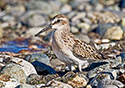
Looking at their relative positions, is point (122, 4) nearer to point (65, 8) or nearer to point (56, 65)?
point (65, 8)

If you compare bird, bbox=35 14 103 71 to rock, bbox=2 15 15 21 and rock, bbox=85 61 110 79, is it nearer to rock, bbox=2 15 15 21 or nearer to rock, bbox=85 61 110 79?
rock, bbox=85 61 110 79

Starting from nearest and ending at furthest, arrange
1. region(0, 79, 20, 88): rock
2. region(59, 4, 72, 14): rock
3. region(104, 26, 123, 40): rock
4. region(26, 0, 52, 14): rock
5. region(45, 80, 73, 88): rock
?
region(45, 80, 73, 88): rock
region(0, 79, 20, 88): rock
region(104, 26, 123, 40): rock
region(26, 0, 52, 14): rock
region(59, 4, 72, 14): rock

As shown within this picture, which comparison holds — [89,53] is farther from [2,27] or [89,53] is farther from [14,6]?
[14,6]

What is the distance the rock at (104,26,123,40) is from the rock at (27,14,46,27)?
5.23m

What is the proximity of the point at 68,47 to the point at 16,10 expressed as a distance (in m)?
14.7

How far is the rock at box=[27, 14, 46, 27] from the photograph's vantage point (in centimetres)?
1997

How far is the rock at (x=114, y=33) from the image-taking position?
1694 centimetres

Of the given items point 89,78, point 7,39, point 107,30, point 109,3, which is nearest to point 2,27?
point 7,39

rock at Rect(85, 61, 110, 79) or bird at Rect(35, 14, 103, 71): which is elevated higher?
bird at Rect(35, 14, 103, 71)

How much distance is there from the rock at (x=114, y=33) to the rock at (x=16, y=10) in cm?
856

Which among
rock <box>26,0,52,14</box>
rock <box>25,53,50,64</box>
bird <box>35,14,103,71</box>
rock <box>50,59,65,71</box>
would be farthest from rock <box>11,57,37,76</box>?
rock <box>26,0,52,14</box>

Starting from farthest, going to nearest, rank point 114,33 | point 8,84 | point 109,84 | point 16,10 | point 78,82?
point 16,10
point 114,33
point 78,82
point 8,84
point 109,84

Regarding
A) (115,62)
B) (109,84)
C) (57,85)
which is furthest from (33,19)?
(109,84)

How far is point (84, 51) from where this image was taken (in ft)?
33.1
